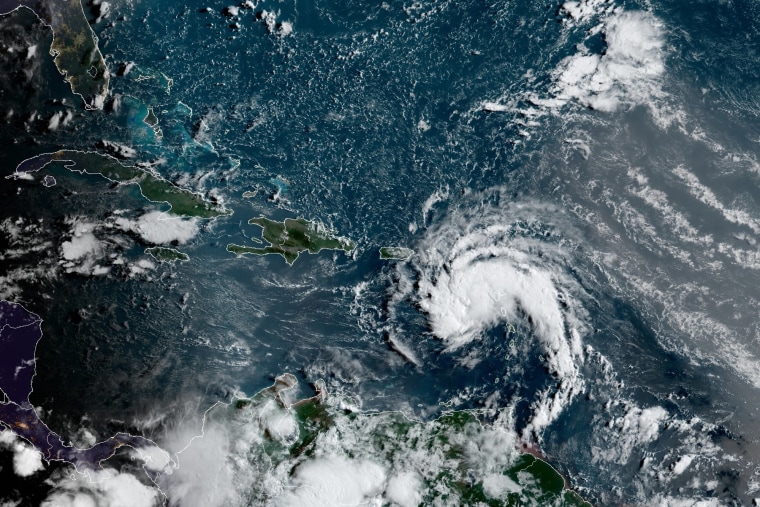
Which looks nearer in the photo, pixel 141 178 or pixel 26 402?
pixel 26 402

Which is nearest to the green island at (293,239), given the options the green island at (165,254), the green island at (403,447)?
the green island at (165,254)

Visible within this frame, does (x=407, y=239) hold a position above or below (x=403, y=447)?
above

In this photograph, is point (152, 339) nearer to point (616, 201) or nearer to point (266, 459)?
point (266, 459)

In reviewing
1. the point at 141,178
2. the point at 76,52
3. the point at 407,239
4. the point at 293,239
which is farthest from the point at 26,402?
the point at 407,239

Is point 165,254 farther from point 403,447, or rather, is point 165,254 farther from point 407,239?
point 403,447

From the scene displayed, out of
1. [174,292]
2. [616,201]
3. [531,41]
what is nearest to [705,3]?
[531,41]

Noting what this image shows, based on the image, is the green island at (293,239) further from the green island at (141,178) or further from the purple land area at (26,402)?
the purple land area at (26,402)

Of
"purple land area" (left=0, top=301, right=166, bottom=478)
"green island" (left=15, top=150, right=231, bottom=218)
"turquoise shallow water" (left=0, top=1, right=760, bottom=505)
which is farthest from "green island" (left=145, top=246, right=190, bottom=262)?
"purple land area" (left=0, top=301, right=166, bottom=478)
